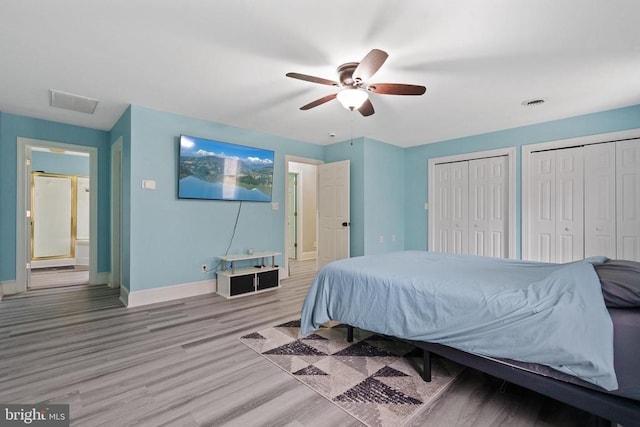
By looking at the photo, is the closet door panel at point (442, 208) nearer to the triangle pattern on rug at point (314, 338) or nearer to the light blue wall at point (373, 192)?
the light blue wall at point (373, 192)

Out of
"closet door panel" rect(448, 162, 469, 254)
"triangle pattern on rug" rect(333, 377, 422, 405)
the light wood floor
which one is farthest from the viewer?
"closet door panel" rect(448, 162, 469, 254)

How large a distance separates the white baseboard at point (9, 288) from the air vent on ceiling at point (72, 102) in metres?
2.55

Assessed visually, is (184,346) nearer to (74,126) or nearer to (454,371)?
(454,371)

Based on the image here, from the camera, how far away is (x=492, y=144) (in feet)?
15.4

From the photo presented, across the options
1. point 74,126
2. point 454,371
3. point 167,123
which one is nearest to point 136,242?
point 167,123

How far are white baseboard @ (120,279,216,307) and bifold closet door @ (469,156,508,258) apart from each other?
4.26 m

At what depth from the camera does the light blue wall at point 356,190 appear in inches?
201

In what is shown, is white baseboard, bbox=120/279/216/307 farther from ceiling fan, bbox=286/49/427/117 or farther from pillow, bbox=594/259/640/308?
pillow, bbox=594/259/640/308

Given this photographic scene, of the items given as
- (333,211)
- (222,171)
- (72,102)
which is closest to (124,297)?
(222,171)

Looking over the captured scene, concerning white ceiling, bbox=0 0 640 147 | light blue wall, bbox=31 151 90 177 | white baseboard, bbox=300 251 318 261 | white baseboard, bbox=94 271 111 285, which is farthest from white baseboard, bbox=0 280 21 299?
white baseboard, bbox=300 251 318 261

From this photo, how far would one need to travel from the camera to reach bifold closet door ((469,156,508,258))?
4.63m

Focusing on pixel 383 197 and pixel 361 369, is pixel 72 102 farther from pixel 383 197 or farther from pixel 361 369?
pixel 383 197

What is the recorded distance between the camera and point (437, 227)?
5402 mm

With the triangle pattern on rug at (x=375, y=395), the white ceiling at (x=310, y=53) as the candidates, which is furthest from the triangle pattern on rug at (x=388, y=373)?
the white ceiling at (x=310, y=53)
